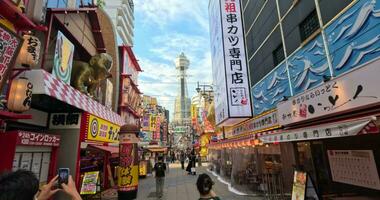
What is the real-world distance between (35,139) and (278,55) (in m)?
11.4

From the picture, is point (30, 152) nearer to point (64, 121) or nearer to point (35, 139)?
point (35, 139)

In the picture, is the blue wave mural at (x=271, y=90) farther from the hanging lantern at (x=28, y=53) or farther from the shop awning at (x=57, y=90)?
the hanging lantern at (x=28, y=53)

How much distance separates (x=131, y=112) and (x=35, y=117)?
42.9 feet

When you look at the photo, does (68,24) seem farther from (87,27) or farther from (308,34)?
(308,34)

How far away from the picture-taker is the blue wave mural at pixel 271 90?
433 inches

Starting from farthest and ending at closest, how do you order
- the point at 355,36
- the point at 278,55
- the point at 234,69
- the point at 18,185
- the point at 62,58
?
1. the point at 234,69
2. the point at 278,55
3. the point at 62,58
4. the point at 355,36
5. the point at 18,185

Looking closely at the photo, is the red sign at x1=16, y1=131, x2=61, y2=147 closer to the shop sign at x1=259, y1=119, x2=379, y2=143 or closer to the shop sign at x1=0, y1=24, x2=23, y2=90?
the shop sign at x1=0, y1=24, x2=23, y2=90

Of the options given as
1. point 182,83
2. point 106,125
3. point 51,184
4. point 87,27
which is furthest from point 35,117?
point 182,83

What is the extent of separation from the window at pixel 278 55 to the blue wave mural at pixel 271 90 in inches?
20.8

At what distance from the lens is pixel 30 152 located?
8.20 m

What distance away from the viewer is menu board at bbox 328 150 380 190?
6641mm

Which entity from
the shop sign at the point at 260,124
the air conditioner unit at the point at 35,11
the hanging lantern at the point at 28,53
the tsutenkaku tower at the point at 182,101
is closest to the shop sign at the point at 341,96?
the shop sign at the point at 260,124

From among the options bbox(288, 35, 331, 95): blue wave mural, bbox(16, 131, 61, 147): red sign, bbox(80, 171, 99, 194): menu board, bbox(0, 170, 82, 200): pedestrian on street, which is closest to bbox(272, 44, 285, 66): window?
bbox(288, 35, 331, 95): blue wave mural

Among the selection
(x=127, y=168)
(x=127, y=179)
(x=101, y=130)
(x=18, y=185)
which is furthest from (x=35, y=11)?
(x=127, y=179)
